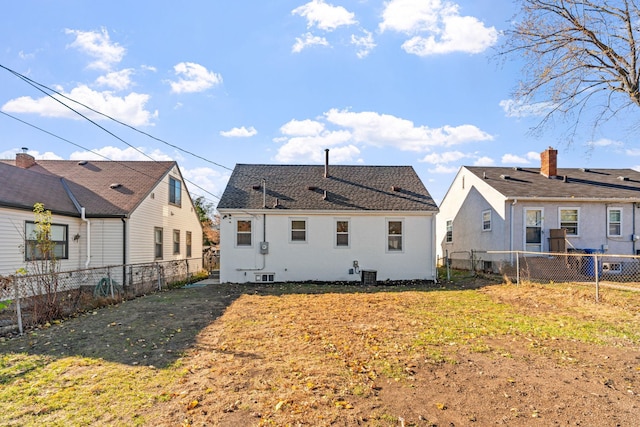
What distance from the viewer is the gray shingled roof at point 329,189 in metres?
15.4

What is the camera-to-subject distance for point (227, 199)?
15430 millimetres

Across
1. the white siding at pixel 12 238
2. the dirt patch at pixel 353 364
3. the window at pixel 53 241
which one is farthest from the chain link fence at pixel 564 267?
the white siding at pixel 12 238

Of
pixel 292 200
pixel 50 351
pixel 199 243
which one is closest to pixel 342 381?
pixel 50 351

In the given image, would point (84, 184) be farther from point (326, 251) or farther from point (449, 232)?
point (449, 232)

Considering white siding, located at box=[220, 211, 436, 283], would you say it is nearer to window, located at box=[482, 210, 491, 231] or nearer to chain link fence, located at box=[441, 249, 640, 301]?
chain link fence, located at box=[441, 249, 640, 301]

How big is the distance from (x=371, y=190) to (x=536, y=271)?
7.50 m

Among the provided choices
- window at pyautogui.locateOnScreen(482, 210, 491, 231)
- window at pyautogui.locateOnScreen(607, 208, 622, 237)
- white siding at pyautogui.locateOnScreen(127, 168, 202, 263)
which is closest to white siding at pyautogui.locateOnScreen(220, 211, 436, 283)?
white siding at pyautogui.locateOnScreen(127, 168, 202, 263)

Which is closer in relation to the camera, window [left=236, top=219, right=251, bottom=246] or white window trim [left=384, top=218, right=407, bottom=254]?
window [left=236, top=219, right=251, bottom=246]

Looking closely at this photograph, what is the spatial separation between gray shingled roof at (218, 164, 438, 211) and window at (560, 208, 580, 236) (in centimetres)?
607

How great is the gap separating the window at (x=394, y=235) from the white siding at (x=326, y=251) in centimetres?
19

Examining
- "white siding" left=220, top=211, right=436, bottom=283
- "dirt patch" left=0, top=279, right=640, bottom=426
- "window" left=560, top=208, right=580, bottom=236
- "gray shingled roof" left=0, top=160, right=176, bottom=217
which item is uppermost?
"gray shingled roof" left=0, top=160, right=176, bottom=217

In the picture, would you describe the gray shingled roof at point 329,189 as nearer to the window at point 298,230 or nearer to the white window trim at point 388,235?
the white window trim at point 388,235

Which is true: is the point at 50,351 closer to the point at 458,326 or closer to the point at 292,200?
the point at 458,326

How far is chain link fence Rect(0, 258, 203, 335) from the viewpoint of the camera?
7.70 metres
